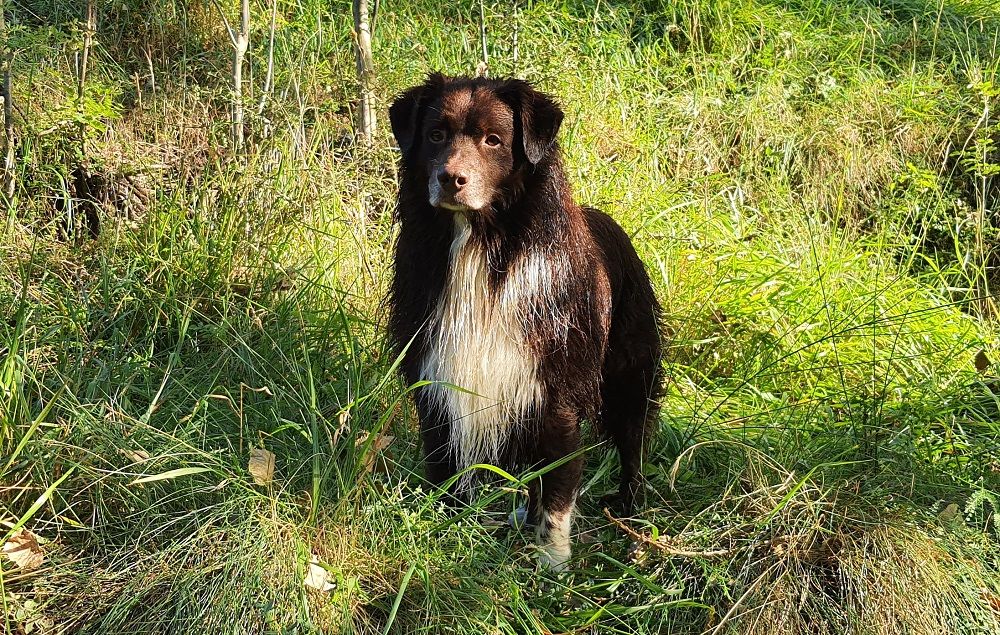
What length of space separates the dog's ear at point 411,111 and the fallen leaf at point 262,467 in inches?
38.6

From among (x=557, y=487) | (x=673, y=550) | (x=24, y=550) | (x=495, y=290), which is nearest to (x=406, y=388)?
(x=495, y=290)

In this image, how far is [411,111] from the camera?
3.21m

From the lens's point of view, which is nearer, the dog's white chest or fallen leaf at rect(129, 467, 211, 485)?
fallen leaf at rect(129, 467, 211, 485)

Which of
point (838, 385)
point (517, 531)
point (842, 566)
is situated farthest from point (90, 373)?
point (838, 385)

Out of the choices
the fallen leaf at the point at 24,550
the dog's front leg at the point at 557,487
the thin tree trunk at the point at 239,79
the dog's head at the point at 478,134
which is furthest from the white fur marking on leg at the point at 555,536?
the thin tree trunk at the point at 239,79

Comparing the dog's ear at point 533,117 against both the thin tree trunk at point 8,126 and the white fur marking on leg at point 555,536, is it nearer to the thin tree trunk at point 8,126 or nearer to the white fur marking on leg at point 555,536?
the white fur marking on leg at point 555,536

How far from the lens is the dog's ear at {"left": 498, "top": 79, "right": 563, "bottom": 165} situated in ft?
10.2

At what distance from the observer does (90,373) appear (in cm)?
357

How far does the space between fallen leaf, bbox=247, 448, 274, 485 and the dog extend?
492 millimetres

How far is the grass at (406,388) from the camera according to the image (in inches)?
118

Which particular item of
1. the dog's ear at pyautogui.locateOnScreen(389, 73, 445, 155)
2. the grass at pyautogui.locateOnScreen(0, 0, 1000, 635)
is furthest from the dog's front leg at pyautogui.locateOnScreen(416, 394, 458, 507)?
the dog's ear at pyautogui.locateOnScreen(389, 73, 445, 155)

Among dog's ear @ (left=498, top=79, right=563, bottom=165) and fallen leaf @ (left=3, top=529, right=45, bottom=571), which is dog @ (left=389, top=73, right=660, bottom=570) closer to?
dog's ear @ (left=498, top=79, right=563, bottom=165)

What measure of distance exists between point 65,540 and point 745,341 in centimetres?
289

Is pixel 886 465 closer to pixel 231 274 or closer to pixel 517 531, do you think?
pixel 517 531
